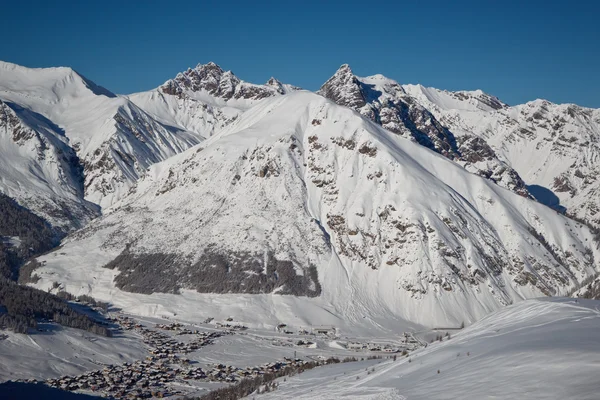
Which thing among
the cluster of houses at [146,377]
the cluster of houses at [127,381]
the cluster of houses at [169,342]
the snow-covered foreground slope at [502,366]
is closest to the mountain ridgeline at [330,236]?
the cluster of houses at [169,342]

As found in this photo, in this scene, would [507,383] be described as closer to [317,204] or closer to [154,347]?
[154,347]

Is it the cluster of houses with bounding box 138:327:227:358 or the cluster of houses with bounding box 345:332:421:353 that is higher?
the cluster of houses with bounding box 138:327:227:358

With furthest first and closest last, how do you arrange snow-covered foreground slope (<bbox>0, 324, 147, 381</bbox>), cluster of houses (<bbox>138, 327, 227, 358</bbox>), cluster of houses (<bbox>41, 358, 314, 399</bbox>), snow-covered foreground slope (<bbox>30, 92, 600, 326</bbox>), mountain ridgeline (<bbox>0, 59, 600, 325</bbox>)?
mountain ridgeline (<bbox>0, 59, 600, 325</bbox>), snow-covered foreground slope (<bbox>30, 92, 600, 326</bbox>), cluster of houses (<bbox>138, 327, 227, 358</bbox>), snow-covered foreground slope (<bbox>0, 324, 147, 381</bbox>), cluster of houses (<bbox>41, 358, 314, 399</bbox>)

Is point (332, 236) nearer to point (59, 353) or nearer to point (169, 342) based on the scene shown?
point (169, 342)

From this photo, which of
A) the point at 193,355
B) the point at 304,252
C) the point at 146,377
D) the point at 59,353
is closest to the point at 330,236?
the point at 304,252

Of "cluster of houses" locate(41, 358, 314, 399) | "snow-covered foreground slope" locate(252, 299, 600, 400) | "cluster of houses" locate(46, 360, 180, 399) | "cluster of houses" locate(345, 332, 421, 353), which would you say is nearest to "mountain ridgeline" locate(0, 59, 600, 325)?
"cluster of houses" locate(345, 332, 421, 353)

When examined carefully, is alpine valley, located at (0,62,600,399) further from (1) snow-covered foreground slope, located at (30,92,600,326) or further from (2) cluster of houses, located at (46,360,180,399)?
(2) cluster of houses, located at (46,360,180,399)

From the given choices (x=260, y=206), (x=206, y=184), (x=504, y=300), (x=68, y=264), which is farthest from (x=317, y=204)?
(x=68, y=264)
